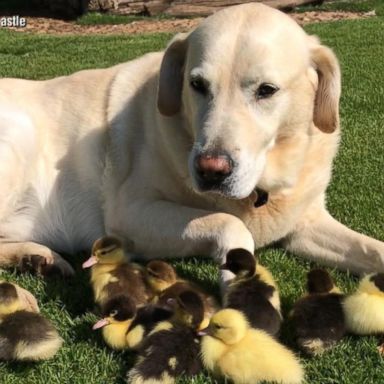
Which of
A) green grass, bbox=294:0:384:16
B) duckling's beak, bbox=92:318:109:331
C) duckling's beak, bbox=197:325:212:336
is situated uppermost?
duckling's beak, bbox=197:325:212:336

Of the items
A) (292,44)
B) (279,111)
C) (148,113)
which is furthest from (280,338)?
(148,113)

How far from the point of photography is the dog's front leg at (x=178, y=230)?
3.00 meters

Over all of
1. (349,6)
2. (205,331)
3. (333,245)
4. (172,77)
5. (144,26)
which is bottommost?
(144,26)

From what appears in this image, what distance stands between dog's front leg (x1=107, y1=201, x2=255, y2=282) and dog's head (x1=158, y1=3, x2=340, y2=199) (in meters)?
0.24

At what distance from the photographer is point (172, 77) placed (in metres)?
3.25

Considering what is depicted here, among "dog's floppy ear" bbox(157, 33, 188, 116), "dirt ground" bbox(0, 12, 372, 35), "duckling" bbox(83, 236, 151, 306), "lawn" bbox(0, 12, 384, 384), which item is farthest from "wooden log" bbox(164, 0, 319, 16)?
"duckling" bbox(83, 236, 151, 306)

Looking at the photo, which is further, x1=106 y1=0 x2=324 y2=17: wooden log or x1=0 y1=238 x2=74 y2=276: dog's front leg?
x1=106 y1=0 x2=324 y2=17: wooden log

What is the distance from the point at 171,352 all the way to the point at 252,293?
445mm

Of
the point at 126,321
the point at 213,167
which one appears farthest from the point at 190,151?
the point at 126,321

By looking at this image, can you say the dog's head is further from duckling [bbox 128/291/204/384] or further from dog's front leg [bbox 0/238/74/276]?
dog's front leg [bbox 0/238/74/276]

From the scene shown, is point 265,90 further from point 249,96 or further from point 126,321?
point 126,321

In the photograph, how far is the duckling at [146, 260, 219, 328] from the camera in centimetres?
269

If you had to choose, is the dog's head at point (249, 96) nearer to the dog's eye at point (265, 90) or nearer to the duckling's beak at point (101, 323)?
the dog's eye at point (265, 90)

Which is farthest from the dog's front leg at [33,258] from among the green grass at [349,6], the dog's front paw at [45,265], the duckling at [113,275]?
the green grass at [349,6]
